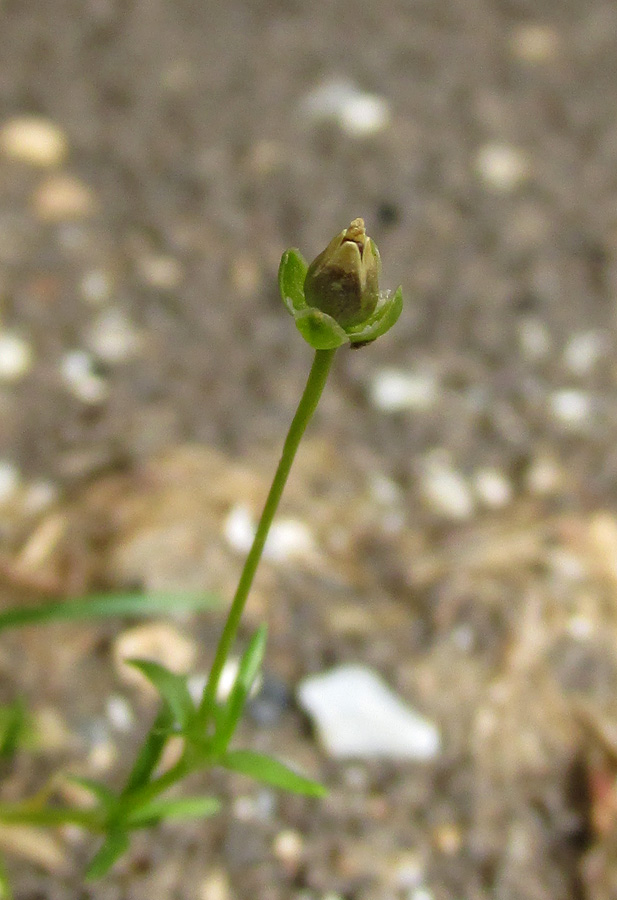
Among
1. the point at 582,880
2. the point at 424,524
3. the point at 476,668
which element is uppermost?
the point at 424,524

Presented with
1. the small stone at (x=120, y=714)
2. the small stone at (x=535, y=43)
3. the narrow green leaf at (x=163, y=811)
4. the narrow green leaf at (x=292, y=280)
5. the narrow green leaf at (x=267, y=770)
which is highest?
the small stone at (x=535, y=43)

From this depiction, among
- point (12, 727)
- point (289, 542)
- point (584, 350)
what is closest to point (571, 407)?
point (584, 350)

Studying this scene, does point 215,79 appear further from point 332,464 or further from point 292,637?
point 292,637

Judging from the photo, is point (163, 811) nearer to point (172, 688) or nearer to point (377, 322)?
point (172, 688)

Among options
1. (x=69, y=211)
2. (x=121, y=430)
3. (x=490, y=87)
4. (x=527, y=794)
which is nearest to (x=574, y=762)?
(x=527, y=794)

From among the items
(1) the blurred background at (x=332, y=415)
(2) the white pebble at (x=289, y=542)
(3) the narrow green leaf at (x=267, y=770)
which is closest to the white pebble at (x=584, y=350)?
(1) the blurred background at (x=332, y=415)

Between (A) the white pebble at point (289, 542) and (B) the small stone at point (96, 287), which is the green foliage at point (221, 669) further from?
(B) the small stone at point (96, 287)
